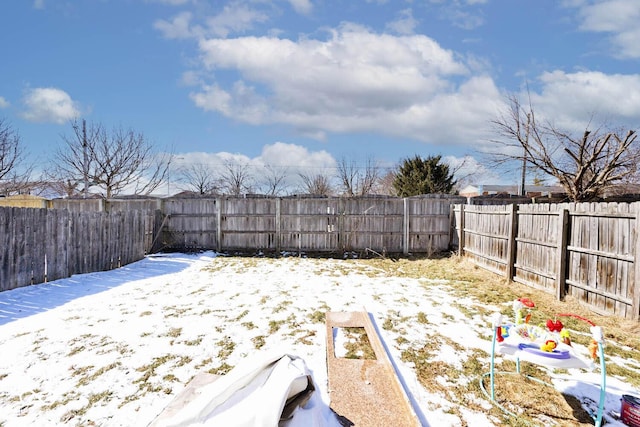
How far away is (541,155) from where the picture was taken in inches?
404

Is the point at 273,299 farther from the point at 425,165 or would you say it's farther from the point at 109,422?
the point at 425,165

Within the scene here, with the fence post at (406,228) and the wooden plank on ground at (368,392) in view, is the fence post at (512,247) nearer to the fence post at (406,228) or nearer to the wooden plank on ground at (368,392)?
the fence post at (406,228)

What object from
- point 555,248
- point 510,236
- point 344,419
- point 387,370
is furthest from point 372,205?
point 344,419

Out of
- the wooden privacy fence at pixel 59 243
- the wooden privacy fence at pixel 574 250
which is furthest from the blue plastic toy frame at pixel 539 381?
the wooden privacy fence at pixel 59 243

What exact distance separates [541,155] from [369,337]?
9652mm

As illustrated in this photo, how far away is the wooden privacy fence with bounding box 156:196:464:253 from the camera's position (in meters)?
9.85

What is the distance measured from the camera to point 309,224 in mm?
10109

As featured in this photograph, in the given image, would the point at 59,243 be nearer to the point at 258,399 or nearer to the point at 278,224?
the point at 278,224

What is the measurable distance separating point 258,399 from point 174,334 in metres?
2.76

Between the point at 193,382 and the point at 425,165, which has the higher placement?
the point at 425,165

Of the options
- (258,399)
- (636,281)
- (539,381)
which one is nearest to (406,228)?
(636,281)

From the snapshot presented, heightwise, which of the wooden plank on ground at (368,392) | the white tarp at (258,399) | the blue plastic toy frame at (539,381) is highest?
the white tarp at (258,399)

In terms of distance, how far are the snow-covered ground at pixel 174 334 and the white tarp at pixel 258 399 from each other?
1.14ft

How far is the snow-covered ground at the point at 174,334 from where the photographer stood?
2611 millimetres
